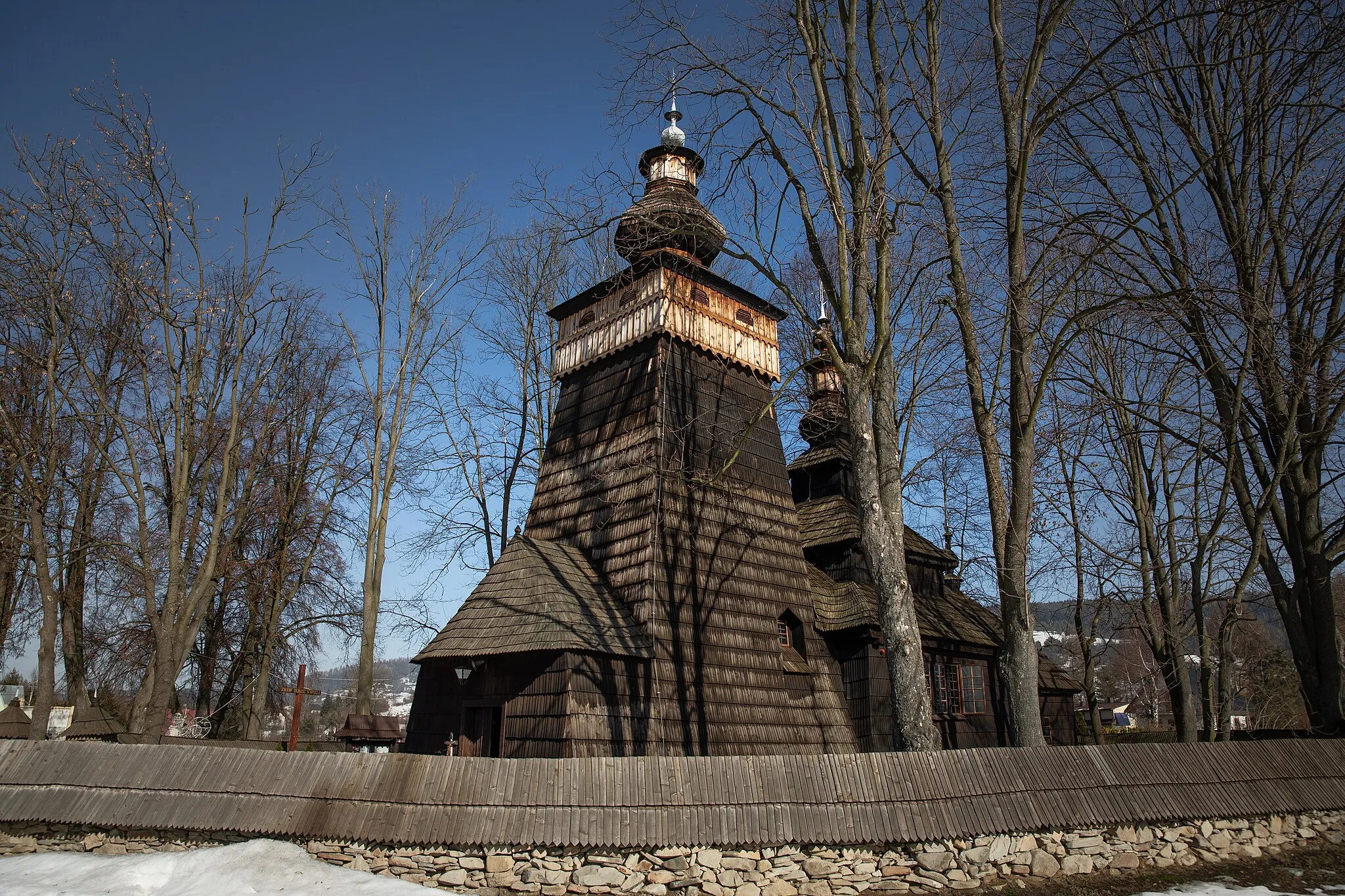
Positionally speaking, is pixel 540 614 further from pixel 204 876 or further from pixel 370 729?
pixel 370 729

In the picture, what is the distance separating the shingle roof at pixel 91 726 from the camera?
22.1m

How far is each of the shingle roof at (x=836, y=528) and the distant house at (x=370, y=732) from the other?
1042cm

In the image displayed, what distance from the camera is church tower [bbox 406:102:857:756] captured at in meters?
12.0

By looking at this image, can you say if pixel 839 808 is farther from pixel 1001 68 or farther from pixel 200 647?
pixel 200 647

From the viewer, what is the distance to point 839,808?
754 centimetres

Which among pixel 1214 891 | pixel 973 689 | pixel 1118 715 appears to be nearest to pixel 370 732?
pixel 973 689

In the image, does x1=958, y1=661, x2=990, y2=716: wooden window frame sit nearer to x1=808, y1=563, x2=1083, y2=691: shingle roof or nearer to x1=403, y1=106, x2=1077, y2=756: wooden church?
x1=403, y1=106, x2=1077, y2=756: wooden church

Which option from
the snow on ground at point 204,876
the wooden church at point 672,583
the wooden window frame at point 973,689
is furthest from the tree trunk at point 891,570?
the wooden window frame at point 973,689

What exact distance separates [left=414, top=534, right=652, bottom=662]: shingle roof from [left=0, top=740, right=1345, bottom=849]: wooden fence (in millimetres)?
3843

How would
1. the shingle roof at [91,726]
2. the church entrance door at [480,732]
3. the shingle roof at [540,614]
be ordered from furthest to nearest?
the shingle roof at [91,726] → the church entrance door at [480,732] → the shingle roof at [540,614]

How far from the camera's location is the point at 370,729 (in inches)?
734

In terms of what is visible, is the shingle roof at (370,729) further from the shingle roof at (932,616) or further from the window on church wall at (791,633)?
the shingle roof at (932,616)

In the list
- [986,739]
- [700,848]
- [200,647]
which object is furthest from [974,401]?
[200,647]

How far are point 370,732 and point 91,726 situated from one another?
10.3 meters
